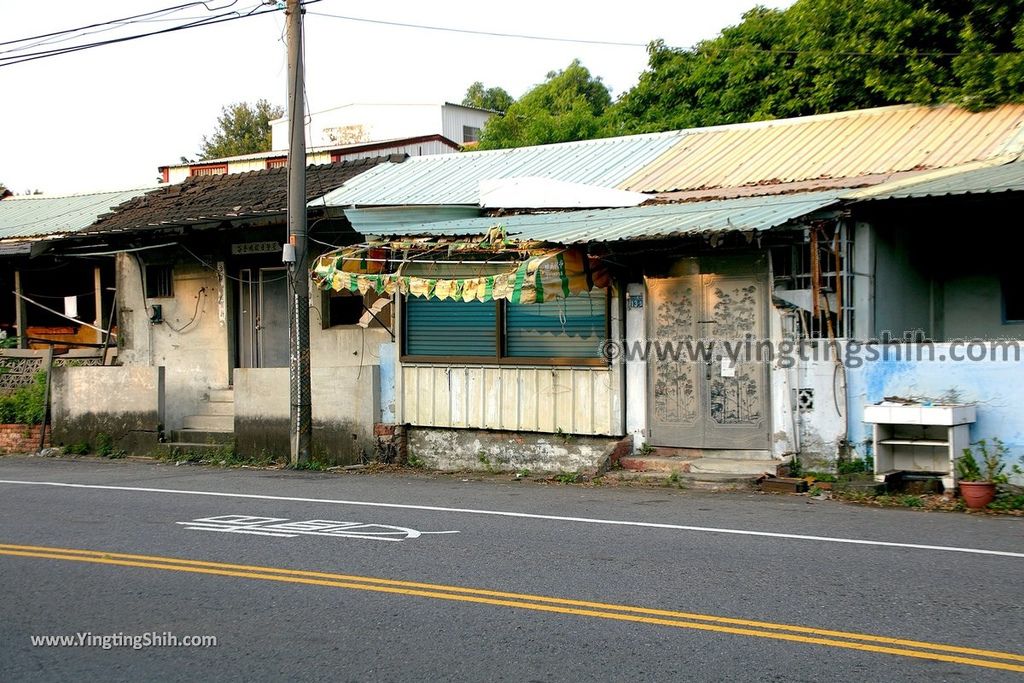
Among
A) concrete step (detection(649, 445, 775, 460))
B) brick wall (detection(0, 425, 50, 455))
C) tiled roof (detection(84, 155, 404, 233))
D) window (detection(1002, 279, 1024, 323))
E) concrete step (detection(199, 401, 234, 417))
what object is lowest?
brick wall (detection(0, 425, 50, 455))

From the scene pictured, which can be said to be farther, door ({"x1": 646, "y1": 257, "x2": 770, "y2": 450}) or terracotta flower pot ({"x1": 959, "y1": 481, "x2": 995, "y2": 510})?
door ({"x1": 646, "y1": 257, "x2": 770, "y2": 450})

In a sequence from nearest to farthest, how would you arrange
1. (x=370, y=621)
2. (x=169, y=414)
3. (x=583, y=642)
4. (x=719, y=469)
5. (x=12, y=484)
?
(x=583, y=642)
(x=370, y=621)
(x=719, y=469)
(x=12, y=484)
(x=169, y=414)

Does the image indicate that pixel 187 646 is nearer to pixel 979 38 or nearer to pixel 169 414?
pixel 169 414

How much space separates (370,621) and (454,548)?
2259 mm

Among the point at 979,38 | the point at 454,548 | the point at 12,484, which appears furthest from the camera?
the point at 979,38

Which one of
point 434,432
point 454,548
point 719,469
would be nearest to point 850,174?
point 719,469

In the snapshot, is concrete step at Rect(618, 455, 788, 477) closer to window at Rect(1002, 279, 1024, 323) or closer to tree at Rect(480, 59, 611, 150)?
window at Rect(1002, 279, 1024, 323)

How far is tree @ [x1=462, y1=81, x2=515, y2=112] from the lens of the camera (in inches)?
2138

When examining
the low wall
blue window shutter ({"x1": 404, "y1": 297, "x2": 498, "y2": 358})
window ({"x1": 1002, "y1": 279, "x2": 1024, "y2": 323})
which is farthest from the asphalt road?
window ({"x1": 1002, "y1": 279, "x2": 1024, "y2": 323})

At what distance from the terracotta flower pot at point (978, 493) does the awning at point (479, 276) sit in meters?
5.27

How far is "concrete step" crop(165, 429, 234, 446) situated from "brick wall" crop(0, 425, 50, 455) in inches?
109

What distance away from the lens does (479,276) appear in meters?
14.8

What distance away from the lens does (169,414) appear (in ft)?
60.5

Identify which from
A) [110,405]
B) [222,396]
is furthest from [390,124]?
[110,405]
